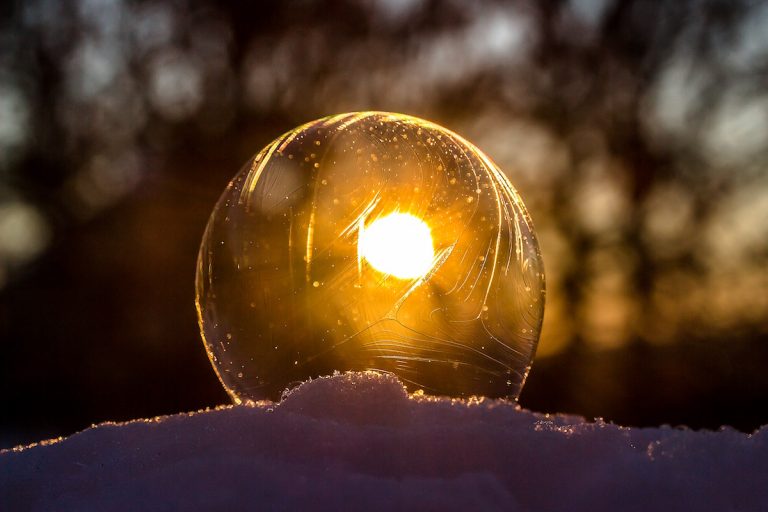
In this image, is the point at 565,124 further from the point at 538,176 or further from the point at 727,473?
the point at 727,473

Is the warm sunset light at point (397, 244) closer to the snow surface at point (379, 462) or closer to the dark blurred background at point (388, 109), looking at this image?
the snow surface at point (379, 462)

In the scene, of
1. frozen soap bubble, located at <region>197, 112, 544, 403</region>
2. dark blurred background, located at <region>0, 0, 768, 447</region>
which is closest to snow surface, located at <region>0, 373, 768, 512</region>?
frozen soap bubble, located at <region>197, 112, 544, 403</region>

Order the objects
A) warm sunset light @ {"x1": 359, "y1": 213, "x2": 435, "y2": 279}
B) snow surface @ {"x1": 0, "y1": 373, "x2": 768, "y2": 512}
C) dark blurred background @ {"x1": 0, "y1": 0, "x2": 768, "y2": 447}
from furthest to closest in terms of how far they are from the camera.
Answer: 1. dark blurred background @ {"x1": 0, "y1": 0, "x2": 768, "y2": 447}
2. warm sunset light @ {"x1": 359, "y1": 213, "x2": 435, "y2": 279}
3. snow surface @ {"x1": 0, "y1": 373, "x2": 768, "y2": 512}

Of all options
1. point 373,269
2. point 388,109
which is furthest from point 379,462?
point 388,109

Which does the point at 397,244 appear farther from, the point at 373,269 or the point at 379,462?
the point at 379,462

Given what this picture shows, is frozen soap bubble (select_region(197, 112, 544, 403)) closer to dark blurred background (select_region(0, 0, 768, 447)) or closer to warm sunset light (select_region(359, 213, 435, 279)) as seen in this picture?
warm sunset light (select_region(359, 213, 435, 279))

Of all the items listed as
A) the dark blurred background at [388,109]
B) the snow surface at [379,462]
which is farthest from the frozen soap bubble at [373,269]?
the dark blurred background at [388,109]
